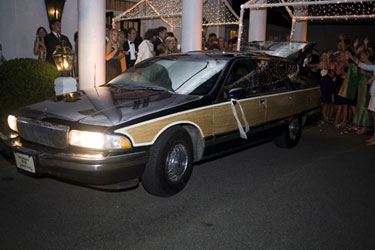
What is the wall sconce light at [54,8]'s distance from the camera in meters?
12.4

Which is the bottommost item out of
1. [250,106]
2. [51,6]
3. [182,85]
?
[250,106]

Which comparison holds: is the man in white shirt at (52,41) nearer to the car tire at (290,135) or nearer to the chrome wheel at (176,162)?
the car tire at (290,135)

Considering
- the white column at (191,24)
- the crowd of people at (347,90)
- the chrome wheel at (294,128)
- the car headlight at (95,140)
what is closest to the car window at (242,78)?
the chrome wheel at (294,128)

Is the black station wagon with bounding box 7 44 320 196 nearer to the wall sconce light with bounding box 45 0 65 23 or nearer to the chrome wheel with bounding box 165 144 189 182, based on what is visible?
the chrome wheel with bounding box 165 144 189 182

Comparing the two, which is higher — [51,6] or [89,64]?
[51,6]

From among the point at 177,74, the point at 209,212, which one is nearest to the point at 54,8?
the point at 177,74

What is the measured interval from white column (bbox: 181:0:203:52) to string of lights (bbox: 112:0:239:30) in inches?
163

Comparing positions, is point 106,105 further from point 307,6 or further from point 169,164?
point 307,6

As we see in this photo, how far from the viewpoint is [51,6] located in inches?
488

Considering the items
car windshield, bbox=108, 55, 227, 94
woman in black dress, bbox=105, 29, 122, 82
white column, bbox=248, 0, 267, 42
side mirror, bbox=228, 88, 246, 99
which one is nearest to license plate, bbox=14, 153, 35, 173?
car windshield, bbox=108, 55, 227, 94

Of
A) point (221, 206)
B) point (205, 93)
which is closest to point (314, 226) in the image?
point (221, 206)

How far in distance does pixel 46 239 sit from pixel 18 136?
144 centimetres

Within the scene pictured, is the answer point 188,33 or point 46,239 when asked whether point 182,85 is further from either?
point 188,33

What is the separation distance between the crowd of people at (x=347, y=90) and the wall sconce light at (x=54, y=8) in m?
8.25
